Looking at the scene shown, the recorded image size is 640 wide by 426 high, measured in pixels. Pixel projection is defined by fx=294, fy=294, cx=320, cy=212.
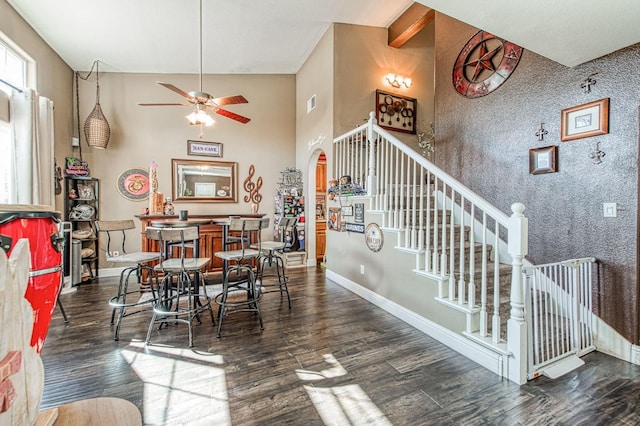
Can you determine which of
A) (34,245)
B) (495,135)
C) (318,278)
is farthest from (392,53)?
(34,245)

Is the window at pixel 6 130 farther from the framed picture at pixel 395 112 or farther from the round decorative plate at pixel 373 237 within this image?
the framed picture at pixel 395 112

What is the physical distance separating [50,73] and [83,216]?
2.11 m

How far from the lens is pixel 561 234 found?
2.85m

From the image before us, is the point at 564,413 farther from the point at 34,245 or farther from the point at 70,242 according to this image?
the point at 70,242

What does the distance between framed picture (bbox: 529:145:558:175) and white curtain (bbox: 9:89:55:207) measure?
5.64 meters

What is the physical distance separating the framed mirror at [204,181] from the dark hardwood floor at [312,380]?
9.70ft

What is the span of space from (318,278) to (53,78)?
4.97 metres

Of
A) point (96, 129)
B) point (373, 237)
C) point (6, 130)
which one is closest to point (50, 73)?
point (96, 129)

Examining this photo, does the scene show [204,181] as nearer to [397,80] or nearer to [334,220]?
[334,220]

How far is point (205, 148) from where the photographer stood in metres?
5.64

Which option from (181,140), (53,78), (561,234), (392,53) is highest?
(392,53)

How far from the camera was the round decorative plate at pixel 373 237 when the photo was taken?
355cm

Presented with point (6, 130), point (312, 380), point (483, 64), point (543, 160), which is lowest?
point (312, 380)

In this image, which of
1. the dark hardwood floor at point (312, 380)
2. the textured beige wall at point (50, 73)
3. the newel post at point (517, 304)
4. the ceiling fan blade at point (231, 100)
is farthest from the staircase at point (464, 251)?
the textured beige wall at point (50, 73)
